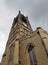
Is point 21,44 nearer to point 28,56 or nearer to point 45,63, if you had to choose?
point 28,56

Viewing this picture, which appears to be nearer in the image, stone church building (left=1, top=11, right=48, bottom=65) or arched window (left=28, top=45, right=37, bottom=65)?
stone church building (left=1, top=11, right=48, bottom=65)

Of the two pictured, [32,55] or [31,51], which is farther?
[31,51]

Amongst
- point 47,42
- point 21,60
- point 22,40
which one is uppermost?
point 22,40

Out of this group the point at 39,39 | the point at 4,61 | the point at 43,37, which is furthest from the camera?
the point at 4,61

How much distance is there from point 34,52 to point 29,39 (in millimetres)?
2551

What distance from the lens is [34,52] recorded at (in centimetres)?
1802

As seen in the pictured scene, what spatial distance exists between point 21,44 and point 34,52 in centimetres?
306

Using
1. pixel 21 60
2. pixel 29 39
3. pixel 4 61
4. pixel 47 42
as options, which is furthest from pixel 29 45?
pixel 4 61

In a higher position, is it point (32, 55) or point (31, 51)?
point (31, 51)

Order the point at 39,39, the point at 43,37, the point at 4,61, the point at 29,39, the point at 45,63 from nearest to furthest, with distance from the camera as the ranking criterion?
the point at 45,63 < the point at 43,37 < the point at 39,39 < the point at 29,39 < the point at 4,61

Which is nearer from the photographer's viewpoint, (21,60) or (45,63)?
(45,63)

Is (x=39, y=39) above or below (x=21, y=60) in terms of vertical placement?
above

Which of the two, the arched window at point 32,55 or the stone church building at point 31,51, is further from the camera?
the arched window at point 32,55

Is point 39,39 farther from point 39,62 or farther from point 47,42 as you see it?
point 39,62
